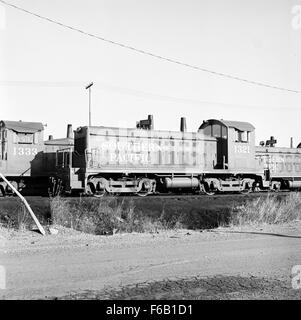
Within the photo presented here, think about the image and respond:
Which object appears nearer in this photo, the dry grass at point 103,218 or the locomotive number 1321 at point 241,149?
the dry grass at point 103,218

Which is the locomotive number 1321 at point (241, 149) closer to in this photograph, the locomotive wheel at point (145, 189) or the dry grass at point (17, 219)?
the locomotive wheel at point (145, 189)

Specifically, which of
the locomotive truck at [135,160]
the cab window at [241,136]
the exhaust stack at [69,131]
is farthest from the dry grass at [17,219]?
the exhaust stack at [69,131]

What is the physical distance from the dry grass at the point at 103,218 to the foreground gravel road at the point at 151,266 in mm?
1843

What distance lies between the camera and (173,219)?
585 inches

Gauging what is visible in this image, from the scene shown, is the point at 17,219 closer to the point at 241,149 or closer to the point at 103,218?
the point at 103,218

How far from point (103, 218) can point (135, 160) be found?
7.60 m

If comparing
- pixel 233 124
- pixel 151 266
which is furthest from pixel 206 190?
pixel 151 266

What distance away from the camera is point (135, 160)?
69.8ft

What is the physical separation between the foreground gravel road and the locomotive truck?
8.64m

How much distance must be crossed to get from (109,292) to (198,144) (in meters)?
17.9

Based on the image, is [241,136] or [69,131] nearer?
[241,136]

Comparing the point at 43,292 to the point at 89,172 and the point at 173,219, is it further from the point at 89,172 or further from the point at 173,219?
the point at 89,172

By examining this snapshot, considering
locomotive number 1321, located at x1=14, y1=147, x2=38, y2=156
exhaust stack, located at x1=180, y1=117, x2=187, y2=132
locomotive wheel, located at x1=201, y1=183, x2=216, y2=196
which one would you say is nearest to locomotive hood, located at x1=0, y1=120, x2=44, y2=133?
locomotive number 1321, located at x1=14, y1=147, x2=38, y2=156

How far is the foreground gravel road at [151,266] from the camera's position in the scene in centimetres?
583
